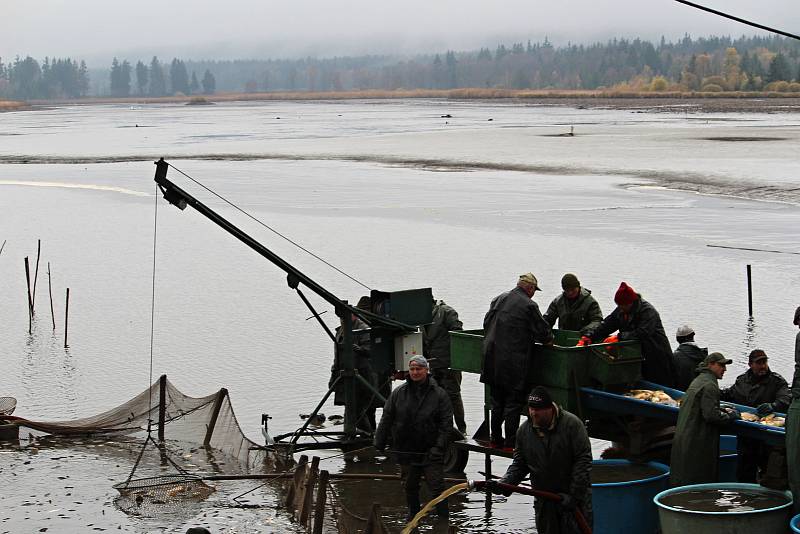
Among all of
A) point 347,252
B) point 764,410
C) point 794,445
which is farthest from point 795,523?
point 347,252

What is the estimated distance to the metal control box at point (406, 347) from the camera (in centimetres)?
1219

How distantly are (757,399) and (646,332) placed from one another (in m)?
1.05

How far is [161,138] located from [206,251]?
55.2m

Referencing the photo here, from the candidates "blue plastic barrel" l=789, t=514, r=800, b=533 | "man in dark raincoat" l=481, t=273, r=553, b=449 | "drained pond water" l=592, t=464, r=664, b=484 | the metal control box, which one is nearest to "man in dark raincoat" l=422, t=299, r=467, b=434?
the metal control box

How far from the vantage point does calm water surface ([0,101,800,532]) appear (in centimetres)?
1719

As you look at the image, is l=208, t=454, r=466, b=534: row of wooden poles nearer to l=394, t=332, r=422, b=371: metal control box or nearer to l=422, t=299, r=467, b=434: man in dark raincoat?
l=422, t=299, r=467, b=434: man in dark raincoat

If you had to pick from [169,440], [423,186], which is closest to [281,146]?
[423,186]

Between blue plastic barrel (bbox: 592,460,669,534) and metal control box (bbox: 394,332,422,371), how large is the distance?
3.33 metres

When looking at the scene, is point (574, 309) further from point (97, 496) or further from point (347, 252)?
point (347, 252)

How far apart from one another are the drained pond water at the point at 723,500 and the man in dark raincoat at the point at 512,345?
2303 mm

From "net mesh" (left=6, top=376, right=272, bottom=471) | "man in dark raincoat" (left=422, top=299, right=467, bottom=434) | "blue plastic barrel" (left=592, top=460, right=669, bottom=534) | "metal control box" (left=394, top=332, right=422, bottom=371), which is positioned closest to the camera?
"blue plastic barrel" (left=592, top=460, right=669, bottom=534)

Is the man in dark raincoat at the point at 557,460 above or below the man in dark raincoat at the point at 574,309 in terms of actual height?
below

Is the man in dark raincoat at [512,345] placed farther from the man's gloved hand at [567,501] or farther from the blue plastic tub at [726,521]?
the man's gloved hand at [567,501]

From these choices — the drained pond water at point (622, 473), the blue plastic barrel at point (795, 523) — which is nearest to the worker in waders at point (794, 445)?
the blue plastic barrel at point (795, 523)
